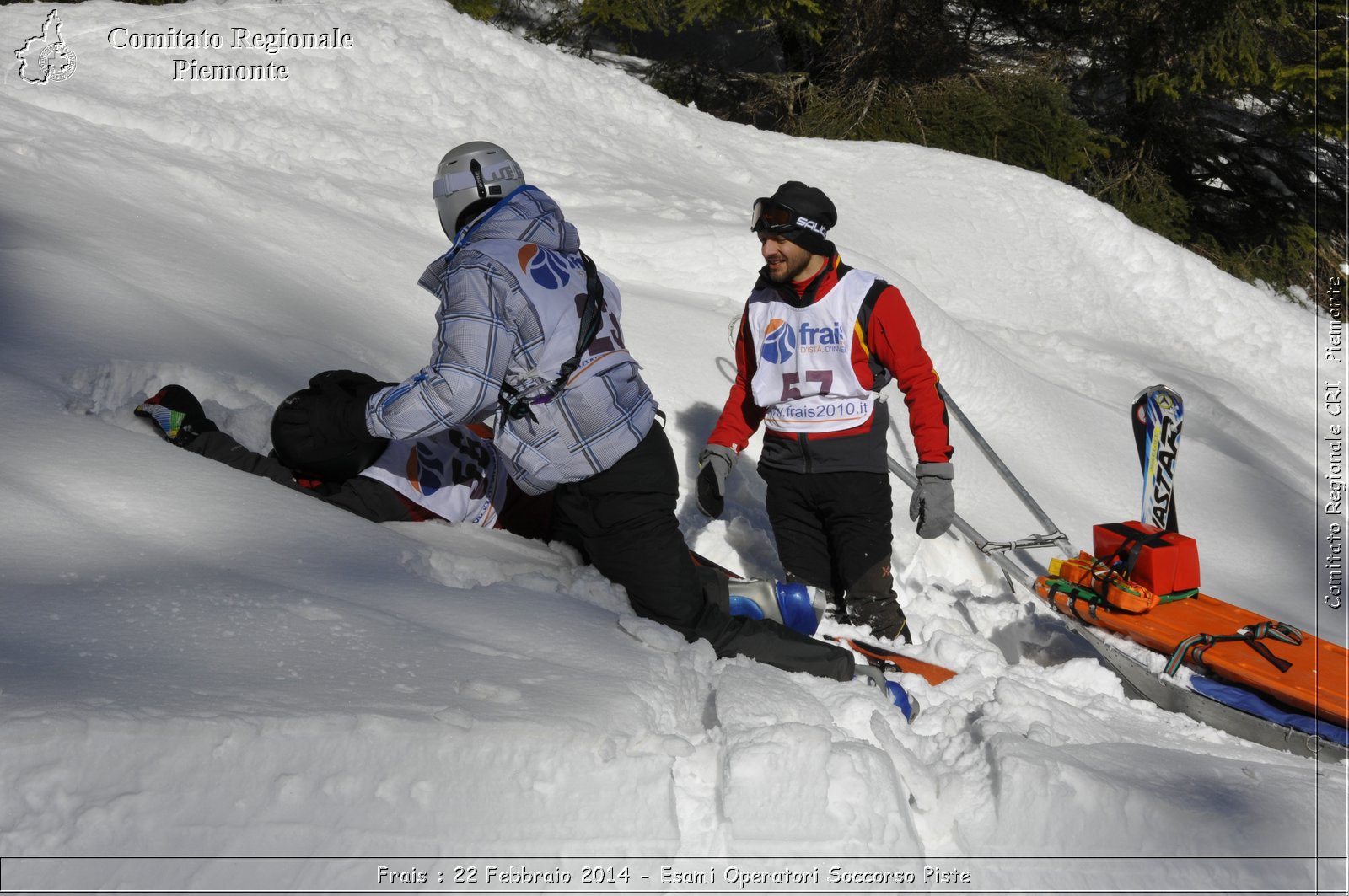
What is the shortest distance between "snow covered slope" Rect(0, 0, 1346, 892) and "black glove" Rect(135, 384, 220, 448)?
0.08m

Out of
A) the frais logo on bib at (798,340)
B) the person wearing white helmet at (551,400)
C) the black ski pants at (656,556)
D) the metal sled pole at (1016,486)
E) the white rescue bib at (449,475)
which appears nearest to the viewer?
the person wearing white helmet at (551,400)

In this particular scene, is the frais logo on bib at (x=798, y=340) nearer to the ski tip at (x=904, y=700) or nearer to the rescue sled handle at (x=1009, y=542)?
the rescue sled handle at (x=1009, y=542)

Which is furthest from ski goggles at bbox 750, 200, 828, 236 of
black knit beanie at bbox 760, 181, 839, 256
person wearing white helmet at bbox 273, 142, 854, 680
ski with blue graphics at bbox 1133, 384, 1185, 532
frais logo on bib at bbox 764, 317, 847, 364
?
ski with blue graphics at bbox 1133, 384, 1185, 532

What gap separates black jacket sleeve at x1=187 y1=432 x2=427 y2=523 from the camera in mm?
3195

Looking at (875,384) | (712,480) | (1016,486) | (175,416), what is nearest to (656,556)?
(712,480)

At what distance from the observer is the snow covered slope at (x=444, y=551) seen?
1857 mm

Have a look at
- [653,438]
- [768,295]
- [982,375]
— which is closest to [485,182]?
[653,438]

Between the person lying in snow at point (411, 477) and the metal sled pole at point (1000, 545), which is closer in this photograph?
the person lying in snow at point (411, 477)

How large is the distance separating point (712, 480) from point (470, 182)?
1554mm

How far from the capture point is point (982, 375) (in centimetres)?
621

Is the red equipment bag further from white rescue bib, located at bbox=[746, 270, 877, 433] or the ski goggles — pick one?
the ski goggles

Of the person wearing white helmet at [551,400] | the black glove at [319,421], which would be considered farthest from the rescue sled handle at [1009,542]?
the black glove at [319,421]

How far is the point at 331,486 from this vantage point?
3346 millimetres

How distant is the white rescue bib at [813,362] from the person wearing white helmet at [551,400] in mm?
907
